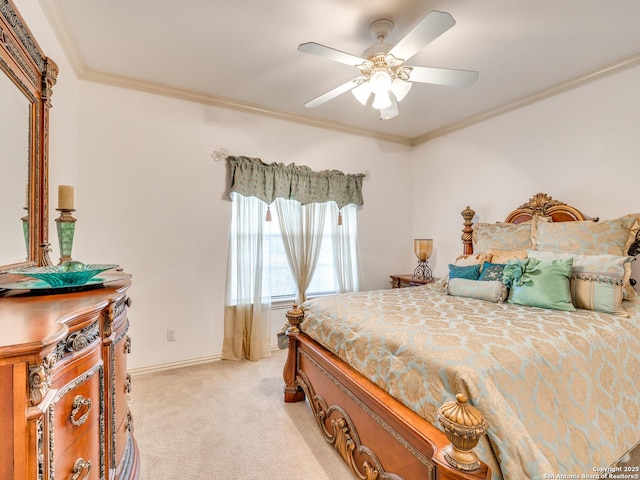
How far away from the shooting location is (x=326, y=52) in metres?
1.79

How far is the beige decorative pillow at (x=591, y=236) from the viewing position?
7.13 ft

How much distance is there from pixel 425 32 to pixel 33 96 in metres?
2.09

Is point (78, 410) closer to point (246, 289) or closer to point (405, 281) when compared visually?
point (246, 289)

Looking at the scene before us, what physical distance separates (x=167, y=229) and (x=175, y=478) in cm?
203

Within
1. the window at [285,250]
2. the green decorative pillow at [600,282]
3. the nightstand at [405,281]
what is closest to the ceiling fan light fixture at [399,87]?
the green decorative pillow at [600,282]

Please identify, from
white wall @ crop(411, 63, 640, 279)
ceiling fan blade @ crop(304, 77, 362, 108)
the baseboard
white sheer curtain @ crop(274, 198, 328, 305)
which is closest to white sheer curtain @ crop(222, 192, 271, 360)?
the baseboard

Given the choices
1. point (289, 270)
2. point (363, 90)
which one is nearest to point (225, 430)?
point (289, 270)

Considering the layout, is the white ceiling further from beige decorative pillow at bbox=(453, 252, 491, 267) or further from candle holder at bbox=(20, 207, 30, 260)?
beige decorative pillow at bbox=(453, 252, 491, 267)

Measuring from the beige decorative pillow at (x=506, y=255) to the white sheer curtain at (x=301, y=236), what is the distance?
70.5 inches

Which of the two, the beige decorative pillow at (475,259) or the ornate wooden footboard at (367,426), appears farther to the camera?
the beige decorative pillow at (475,259)

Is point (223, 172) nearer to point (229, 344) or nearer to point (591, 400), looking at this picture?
point (229, 344)

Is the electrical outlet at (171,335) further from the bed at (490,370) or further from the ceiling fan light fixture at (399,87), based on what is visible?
the ceiling fan light fixture at (399,87)

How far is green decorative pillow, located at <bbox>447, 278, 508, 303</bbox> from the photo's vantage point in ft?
7.29

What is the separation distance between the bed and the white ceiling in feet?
4.39
